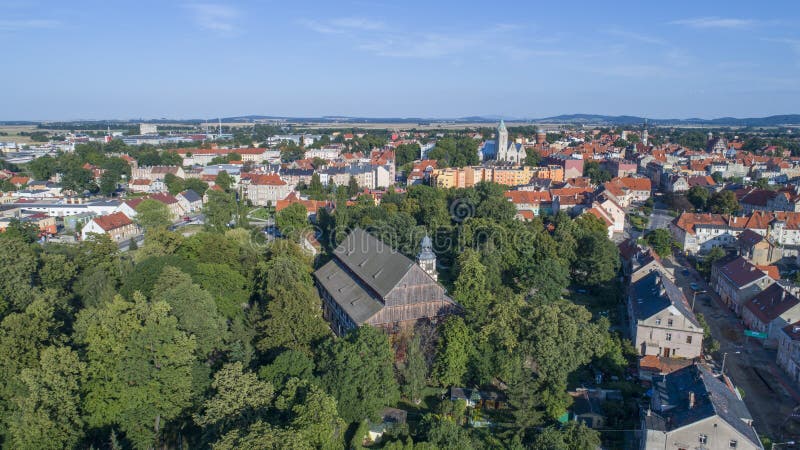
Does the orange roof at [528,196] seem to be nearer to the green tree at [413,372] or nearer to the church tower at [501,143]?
the church tower at [501,143]

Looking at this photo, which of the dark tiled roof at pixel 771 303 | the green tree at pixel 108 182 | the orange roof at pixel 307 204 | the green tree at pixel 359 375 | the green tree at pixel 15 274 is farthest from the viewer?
the green tree at pixel 108 182

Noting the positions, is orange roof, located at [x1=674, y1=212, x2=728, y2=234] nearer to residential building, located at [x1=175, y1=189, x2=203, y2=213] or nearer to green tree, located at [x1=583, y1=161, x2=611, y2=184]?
green tree, located at [x1=583, y1=161, x2=611, y2=184]

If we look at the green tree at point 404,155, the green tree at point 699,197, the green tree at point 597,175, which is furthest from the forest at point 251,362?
the green tree at point 404,155

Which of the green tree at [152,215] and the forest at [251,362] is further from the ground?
the green tree at [152,215]

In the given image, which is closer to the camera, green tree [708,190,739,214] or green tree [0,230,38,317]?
green tree [0,230,38,317]

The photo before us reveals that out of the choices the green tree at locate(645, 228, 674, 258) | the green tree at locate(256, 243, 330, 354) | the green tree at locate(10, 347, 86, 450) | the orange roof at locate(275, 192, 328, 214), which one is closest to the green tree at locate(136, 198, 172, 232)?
the orange roof at locate(275, 192, 328, 214)

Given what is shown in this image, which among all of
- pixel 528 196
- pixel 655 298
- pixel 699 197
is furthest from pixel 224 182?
pixel 655 298
